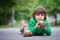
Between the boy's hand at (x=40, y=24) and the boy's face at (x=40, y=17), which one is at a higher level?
the boy's face at (x=40, y=17)

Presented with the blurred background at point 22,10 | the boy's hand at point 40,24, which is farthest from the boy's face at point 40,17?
the blurred background at point 22,10

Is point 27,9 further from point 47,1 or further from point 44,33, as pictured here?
point 44,33

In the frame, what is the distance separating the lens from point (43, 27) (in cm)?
512

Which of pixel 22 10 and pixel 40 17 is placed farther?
pixel 22 10

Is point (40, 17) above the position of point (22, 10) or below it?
below

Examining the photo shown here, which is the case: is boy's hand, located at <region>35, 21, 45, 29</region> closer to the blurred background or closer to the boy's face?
the boy's face

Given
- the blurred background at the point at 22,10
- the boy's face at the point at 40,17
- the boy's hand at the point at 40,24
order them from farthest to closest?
1. the blurred background at the point at 22,10
2. the boy's face at the point at 40,17
3. the boy's hand at the point at 40,24

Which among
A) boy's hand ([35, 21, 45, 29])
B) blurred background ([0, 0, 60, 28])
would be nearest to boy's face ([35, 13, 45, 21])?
boy's hand ([35, 21, 45, 29])

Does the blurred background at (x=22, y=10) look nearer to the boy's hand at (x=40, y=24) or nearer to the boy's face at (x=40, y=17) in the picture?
the boy's face at (x=40, y=17)

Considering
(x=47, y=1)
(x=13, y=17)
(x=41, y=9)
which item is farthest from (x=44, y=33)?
(x=13, y=17)

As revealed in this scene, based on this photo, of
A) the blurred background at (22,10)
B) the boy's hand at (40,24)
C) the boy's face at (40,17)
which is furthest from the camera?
the blurred background at (22,10)

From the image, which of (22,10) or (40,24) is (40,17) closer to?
(40,24)

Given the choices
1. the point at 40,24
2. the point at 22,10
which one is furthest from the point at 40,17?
the point at 22,10

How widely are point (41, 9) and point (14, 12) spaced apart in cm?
3240
